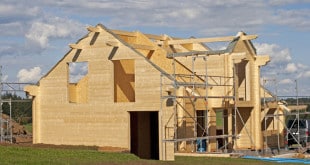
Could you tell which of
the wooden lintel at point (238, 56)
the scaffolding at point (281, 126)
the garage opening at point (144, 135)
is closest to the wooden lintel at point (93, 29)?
the garage opening at point (144, 135)

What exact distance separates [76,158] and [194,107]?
9323 millimetres

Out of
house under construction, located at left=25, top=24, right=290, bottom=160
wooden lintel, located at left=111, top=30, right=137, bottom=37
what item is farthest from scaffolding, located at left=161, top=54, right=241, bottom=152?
wooden lintel, located at left=111, top=30, right=137, bottom=37

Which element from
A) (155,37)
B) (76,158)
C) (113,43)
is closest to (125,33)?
(113,43)

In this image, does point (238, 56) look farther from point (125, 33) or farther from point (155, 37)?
point (125, 33)

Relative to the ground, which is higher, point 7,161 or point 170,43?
point 170,43

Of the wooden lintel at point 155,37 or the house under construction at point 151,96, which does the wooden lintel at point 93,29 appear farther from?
the wooden lintel at point 155,37

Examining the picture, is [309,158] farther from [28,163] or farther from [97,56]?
[28,163]

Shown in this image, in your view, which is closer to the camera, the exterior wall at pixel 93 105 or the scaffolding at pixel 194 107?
the scaffolding at pixel 194 107

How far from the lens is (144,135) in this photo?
33938 millimetres

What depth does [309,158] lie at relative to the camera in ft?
99.6

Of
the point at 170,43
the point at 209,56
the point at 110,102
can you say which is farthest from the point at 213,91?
the point at 110,102

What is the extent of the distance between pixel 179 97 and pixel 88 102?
225 inches

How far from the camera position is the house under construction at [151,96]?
96.7 feet

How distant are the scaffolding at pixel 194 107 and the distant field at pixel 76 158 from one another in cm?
216
